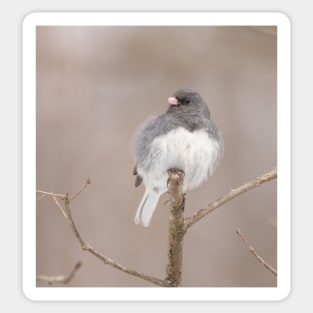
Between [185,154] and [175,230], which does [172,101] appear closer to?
[185,154]

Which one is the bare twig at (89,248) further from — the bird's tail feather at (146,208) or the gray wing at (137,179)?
the gray wing at (137,179)

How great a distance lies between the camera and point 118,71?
9.10 feet

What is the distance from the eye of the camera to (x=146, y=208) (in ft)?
8.79

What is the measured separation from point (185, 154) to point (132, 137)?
0.31m

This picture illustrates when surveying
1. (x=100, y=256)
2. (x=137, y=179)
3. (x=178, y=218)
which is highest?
(x=137, y=179)

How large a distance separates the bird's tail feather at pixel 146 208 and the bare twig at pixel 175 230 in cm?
33

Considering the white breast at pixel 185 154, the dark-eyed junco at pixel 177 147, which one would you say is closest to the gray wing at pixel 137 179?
the dark-eyed junco at pixel 177 147

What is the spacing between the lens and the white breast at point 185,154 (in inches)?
98.9

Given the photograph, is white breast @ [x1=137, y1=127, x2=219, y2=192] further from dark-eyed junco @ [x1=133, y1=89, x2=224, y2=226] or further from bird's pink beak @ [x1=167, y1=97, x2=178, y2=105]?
bird's pink beak @ [x1=167, y1=97, x2=178, y2=105]

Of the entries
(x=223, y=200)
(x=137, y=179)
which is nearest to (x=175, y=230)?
(x=223, y=200)

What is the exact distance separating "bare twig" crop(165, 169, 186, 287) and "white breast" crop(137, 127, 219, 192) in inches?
6.0
